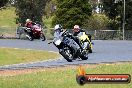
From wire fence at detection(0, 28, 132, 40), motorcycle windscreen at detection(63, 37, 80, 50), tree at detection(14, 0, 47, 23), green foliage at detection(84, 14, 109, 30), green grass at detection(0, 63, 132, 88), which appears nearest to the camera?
green grass at detection(0, 63, 132, 88)

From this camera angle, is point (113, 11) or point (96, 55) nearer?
point (96, 55)

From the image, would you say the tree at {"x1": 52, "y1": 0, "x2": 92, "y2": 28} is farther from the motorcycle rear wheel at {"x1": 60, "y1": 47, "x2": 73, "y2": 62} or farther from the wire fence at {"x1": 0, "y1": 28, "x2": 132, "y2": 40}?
the motorcycle rear wheel at {"x1": 60, "y1": 47, "x2": 73, "y2": 62}

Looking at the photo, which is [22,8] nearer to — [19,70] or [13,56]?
[13,56]

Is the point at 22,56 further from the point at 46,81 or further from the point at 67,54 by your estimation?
the point at 46,81

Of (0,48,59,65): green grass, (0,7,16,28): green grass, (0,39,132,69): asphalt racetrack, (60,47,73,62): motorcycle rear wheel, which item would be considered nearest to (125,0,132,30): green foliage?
(0,39,132,69): asphalt racetrack

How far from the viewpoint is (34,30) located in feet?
117

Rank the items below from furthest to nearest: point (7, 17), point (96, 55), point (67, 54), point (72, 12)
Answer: point (7, 17)
point (72, 12)
point (96, 55)
point (67, 54)

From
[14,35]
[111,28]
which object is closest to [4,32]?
[14,35]

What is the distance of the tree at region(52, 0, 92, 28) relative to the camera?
155 ft

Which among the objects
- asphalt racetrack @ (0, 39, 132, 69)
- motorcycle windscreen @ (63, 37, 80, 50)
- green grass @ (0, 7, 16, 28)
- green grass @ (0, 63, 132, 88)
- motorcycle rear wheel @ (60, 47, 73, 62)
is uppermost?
green grass @ (0, 63, 132, 88)

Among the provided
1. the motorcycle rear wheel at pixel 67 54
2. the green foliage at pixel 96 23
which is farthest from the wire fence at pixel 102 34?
the motorcycle rear wheel at pixel 67 54

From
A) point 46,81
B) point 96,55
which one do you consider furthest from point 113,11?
point 46,81

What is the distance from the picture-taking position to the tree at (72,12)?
4731 centimetres

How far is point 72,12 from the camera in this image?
156ft
